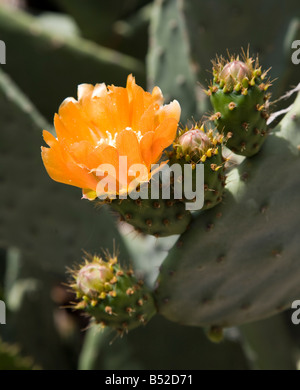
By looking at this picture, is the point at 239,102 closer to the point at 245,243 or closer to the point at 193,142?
the point at 193,142

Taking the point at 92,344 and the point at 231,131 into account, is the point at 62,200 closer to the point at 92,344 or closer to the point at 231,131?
the point at 92,344

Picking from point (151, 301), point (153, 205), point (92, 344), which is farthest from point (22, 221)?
point (153, 205)

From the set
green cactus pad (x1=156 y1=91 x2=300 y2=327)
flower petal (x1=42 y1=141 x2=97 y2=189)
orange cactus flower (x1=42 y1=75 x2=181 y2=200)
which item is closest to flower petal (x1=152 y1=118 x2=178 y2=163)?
orange cactus flower (x1=42 y1=75 x2=181 y2=200)

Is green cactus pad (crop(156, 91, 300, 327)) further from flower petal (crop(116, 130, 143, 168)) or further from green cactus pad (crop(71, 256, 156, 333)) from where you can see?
flower petal (crop(116, 130, 143, 168))

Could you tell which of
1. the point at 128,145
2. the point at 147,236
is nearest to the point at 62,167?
the point at 128,145

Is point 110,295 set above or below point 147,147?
below

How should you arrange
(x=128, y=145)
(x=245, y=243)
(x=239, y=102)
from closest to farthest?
(x=128, y=145) < (x=239, y=102) < (x=245, y=243)
